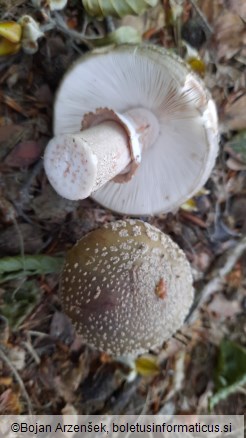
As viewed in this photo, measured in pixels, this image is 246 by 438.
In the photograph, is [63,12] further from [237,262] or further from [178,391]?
[178,391]

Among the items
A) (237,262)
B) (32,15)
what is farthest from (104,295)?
(32,15)

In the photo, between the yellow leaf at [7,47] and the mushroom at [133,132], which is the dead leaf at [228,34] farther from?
the yellow leaf at [7,47]

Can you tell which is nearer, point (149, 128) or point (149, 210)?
point (149, 128)

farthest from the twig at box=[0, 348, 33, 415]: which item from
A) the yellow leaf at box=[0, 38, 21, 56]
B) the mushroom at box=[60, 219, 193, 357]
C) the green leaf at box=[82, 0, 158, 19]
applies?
the green leaf at box=[82, 0, 158, 19]

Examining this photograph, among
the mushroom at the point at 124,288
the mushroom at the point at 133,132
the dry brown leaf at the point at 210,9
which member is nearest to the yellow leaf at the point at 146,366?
the mushroom at the point at 124,288

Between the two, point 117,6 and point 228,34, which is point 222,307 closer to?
point 228,34
